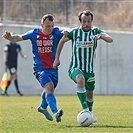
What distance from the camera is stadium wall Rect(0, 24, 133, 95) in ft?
79.8

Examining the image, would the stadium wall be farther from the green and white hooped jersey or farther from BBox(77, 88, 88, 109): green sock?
BBox(77, 88, 88, 109): green sock

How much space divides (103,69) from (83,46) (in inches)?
630

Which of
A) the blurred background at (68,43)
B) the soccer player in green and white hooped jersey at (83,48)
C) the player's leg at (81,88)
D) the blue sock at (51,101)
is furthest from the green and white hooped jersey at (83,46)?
the blurred background at (68,43)

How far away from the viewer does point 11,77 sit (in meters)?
23.3

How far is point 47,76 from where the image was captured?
10.7 m

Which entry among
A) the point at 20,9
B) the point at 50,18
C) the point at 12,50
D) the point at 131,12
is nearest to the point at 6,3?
the point at 20,9

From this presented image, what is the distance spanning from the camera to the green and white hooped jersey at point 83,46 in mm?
10445

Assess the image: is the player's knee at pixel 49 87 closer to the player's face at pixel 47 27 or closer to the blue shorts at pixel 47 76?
the blue shorts at pixel 47 76

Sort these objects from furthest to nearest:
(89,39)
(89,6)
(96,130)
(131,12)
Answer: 1. (131,12)
2. (89,6)
3. (89,39)
4. (96,130)

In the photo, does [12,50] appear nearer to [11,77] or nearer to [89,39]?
[11,77]

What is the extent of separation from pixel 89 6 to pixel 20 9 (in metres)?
3.54

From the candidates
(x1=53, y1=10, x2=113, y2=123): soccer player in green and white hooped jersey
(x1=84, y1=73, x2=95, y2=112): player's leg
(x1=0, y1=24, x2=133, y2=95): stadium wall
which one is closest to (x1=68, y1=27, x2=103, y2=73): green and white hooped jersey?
(x1=53, y1=10, x2=113, y2=123): soccer player in green and white hooped jersey

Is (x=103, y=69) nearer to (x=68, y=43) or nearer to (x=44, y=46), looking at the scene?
(x=68, y=43)

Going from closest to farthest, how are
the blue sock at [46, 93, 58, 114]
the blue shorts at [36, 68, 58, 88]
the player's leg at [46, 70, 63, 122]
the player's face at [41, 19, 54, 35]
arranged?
1. the player's leg at [46, 70, 63, 122]
2. the blue sock at [46, 93, 58, 114]
3. the blue shorts at [36, 68, 58, 88]
4. the player's face at [41, 19, 54, 35]
